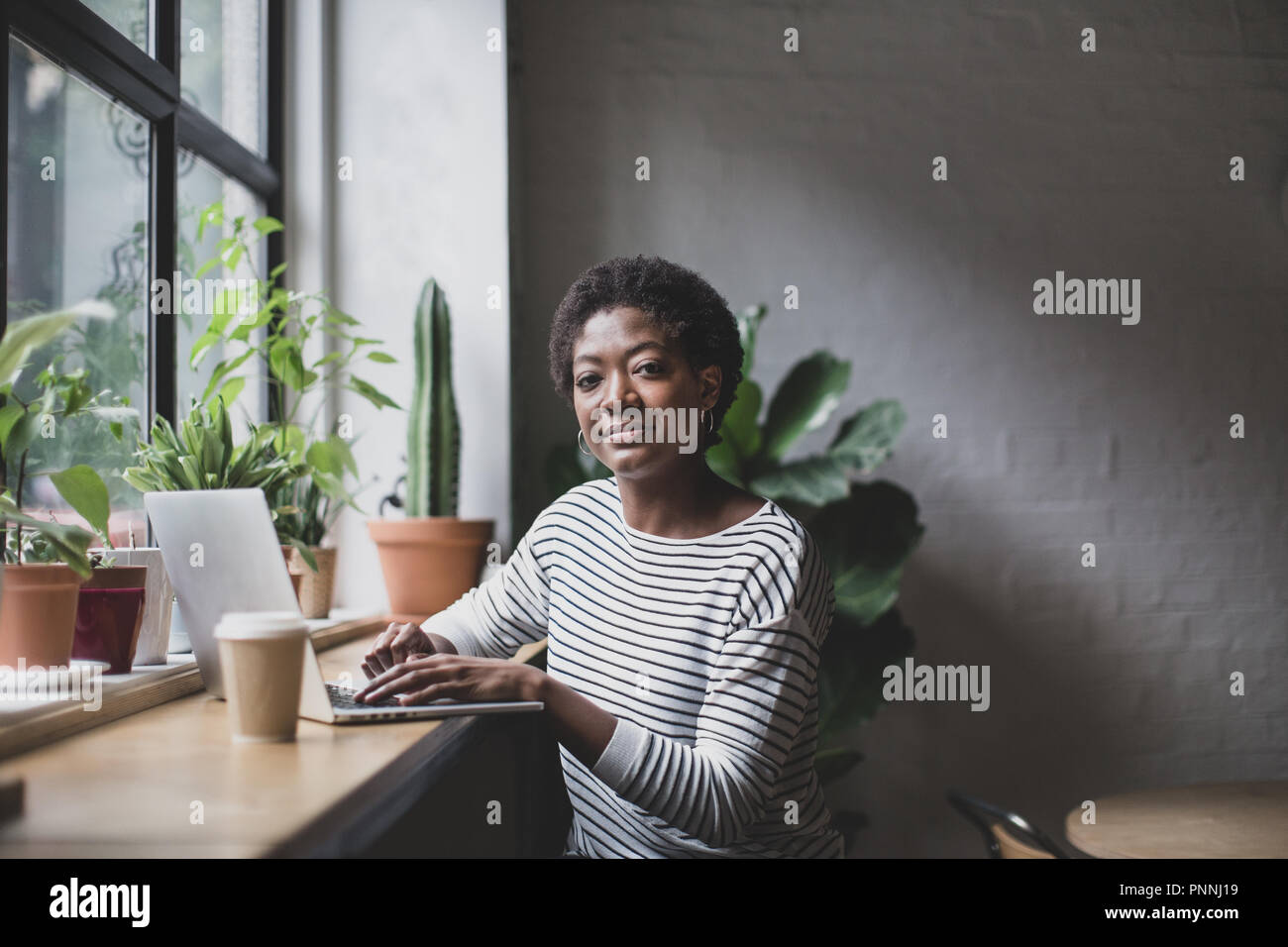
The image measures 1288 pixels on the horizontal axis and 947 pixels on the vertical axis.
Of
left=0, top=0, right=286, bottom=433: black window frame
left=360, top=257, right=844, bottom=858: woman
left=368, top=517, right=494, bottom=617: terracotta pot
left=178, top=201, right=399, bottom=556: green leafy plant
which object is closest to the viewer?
left=360, top=257, right=844, bottom=858: woman

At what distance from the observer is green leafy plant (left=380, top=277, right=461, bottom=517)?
2322mm

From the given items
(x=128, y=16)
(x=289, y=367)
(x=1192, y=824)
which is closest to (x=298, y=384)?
(x=289, y=367)

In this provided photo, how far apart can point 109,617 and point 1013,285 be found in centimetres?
258

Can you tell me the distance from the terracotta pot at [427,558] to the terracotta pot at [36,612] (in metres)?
1.07

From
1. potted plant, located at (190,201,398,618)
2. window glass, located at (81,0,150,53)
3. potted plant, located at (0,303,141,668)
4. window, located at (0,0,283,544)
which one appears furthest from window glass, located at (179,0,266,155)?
potted plant, located at (0,303,141,668)

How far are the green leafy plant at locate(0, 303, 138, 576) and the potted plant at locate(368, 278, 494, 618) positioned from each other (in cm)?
91

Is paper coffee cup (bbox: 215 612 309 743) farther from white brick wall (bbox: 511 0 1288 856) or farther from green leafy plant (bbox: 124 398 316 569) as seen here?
white brick wall (bbox: 511 0 1288 856)

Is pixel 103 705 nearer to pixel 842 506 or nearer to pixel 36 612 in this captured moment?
pixel 36 612

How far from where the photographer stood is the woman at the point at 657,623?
121cm

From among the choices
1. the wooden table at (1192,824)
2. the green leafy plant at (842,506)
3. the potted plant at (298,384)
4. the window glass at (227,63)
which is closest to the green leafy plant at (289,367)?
the potted plant at (298,384)

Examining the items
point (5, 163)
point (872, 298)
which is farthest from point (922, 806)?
point (5, 163)

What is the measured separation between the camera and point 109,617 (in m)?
1.33
